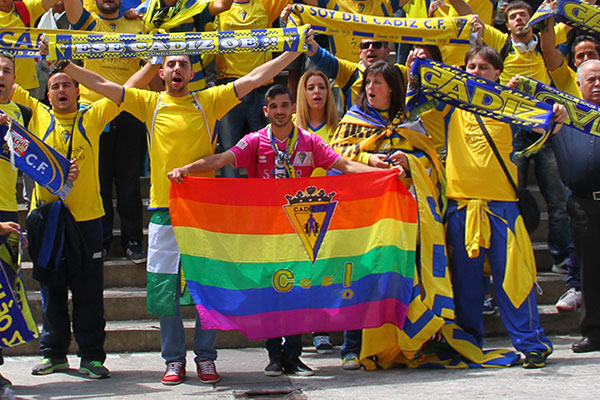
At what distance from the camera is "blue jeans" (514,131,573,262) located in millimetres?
7953

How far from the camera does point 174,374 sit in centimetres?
620

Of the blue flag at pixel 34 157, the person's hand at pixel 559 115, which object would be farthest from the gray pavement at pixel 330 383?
the person's hand at pixel 559 115

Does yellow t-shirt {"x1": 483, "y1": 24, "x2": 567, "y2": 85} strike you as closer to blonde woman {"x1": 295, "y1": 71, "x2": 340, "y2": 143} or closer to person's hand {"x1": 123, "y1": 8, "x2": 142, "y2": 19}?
blonde woman {"x1": 295, "y1": 71, "x2": 340, "y2": 143}

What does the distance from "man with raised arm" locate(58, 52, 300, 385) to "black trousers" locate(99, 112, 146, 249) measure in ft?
5.14

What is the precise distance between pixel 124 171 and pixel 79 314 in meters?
1.90

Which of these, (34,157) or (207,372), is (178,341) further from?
(34,157)

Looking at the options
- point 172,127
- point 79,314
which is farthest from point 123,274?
point 172,127

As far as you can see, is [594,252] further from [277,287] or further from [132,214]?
[132,214]

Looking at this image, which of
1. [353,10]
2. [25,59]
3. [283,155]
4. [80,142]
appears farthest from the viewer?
[25,59]

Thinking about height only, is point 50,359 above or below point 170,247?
below

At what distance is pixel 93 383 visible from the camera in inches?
246

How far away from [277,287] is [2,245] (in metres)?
1.88

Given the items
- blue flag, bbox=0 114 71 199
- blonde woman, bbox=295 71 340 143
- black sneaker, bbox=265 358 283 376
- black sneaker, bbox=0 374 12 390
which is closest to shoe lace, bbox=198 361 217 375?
black sneaker, bbox=265 358 283 376

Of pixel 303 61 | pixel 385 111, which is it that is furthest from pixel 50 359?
pixel 303 61
